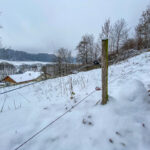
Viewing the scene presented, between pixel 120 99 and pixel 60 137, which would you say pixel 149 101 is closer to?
pixel 120 99

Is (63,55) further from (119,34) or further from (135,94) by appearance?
(135,94)

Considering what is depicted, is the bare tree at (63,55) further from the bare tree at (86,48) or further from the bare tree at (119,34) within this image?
the bare tree at (119,34)

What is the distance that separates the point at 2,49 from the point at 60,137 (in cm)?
1437

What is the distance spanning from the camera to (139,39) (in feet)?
43.6

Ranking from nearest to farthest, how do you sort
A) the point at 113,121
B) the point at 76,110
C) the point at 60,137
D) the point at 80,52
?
1. the point at 60,137
2. the point at 113,121
3. the point at 76,110
4. the point at 80,52

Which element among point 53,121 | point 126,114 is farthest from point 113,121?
point 53,121

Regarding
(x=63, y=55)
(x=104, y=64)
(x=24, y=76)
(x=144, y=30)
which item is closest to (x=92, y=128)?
(x=104, y=64)

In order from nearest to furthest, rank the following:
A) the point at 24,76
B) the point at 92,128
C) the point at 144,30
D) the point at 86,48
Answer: the point at 92,128 < the point at 144,30 < the point at 24,76 < the point at 86,48

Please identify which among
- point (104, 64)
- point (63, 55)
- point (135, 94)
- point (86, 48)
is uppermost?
point (86, 48)

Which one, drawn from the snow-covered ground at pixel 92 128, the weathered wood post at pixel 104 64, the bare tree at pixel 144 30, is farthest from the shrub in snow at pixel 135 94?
the bare tree at pixel 144 30

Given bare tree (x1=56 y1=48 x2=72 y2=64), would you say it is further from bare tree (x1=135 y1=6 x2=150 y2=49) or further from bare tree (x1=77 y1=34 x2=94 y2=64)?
bare tree (x1=135 y1=6 x2=150 y2=49)

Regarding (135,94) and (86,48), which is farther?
(86,48)

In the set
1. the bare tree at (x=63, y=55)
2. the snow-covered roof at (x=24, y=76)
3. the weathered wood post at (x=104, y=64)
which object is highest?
the bare tree at (x=63, y=55)

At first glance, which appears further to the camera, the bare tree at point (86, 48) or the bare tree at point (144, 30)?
the bare tree at point (86, 48)
